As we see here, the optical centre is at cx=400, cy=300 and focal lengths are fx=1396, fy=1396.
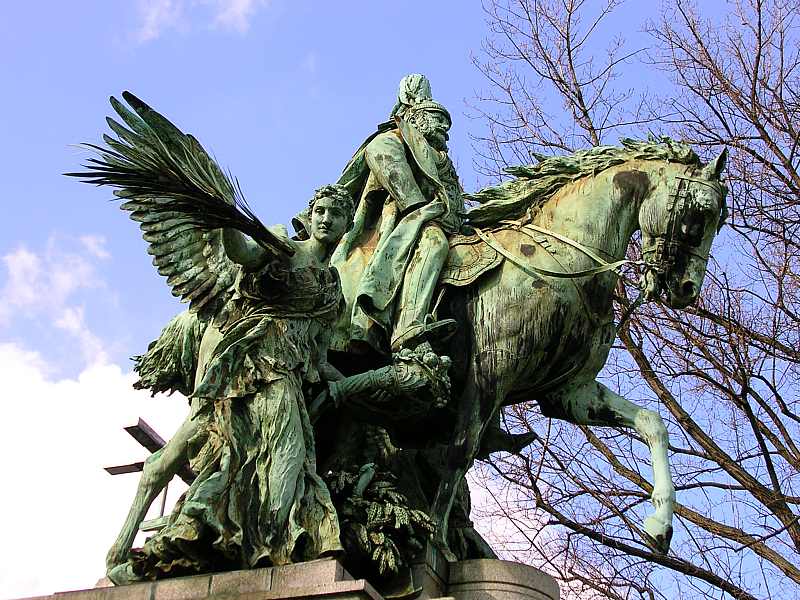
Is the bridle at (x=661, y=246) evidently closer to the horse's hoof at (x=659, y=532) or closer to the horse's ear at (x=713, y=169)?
the horse's ear at (x=713, y=169)

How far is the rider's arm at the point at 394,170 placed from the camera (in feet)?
29.6

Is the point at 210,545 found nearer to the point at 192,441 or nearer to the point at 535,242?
the point at 192,441

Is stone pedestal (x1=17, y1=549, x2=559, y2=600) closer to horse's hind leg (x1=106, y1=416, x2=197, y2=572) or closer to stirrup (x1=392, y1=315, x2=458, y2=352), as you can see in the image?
horse's hind leg (x1=106, y1=416, x2=197, y2=572)

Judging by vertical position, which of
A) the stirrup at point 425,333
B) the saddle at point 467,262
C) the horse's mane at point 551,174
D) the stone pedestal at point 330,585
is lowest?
the stone pedestal at point 330,585

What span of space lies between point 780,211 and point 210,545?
27.0 feet

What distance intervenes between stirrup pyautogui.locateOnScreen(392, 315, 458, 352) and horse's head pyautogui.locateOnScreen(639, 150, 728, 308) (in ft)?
4.45

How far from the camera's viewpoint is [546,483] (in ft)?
45.5

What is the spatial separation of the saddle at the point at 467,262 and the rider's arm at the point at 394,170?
1.45 ft

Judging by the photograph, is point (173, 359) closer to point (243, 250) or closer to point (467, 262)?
point (243, 250)

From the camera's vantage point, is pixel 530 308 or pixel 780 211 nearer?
pixel 530 308

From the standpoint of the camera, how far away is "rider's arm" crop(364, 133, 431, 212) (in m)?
9.03

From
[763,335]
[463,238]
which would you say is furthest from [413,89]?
[763,335]

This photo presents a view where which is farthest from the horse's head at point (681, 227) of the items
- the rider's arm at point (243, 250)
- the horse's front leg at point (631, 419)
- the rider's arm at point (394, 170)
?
the rider's arm at point (243, 250)

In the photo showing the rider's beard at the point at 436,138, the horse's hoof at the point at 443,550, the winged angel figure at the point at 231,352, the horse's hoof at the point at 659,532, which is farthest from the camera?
the rider's beard at the point at 436,138
